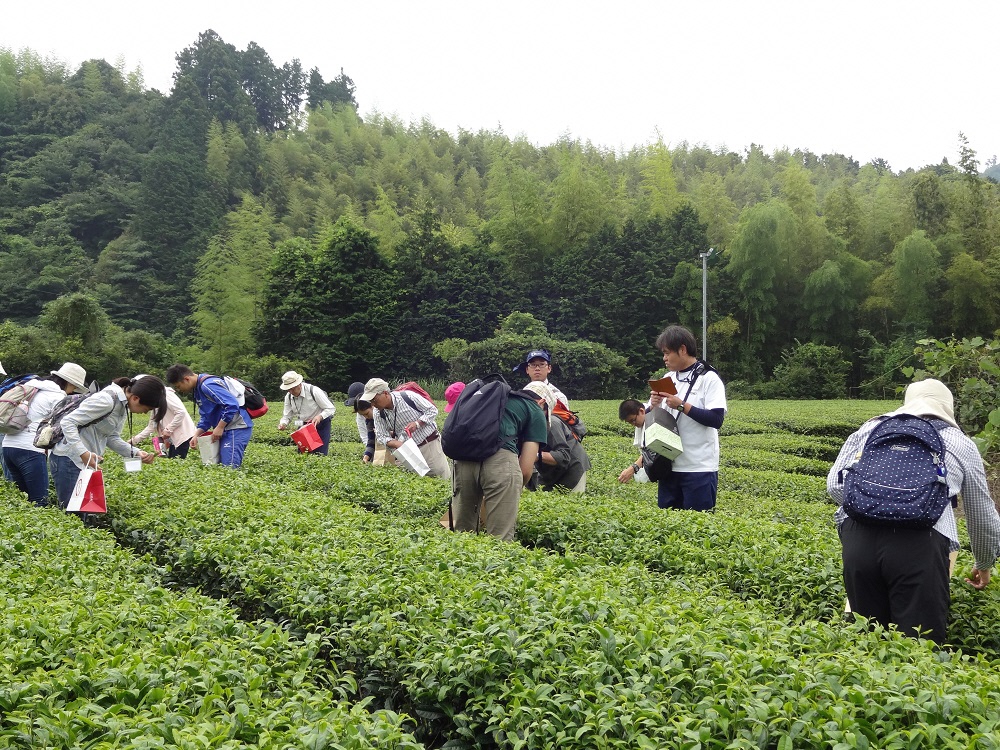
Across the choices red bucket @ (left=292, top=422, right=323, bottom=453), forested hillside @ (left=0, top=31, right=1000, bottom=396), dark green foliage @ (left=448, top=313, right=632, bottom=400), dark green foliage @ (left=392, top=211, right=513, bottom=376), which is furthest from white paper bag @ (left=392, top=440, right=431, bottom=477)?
dark green foliage @ (left=392, top=211, right=513, bottom=376)

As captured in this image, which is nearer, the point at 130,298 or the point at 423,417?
the point at 423,417

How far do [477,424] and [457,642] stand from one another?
2592 mm

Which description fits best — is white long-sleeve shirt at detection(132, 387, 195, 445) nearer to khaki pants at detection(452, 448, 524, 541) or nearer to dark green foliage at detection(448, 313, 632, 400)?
khaki pants at detection(452, 448, 524, 541)

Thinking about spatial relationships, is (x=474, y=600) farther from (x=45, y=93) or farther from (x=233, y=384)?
(x=45, y=93)

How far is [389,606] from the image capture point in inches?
157

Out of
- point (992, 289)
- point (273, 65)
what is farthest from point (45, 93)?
point (992, 289)

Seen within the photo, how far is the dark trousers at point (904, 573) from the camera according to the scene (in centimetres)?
360

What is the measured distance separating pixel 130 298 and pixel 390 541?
5057cm

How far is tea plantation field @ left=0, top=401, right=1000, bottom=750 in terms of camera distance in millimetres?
2619

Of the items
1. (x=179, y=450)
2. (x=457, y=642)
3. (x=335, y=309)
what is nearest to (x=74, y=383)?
(x=179, y=450)

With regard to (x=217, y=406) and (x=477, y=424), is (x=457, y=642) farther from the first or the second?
(x=217, y=406)

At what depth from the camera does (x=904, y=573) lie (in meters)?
3.62

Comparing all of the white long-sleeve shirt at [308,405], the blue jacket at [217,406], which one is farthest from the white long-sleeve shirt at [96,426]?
the white long-sleeve shirt at [308,405]

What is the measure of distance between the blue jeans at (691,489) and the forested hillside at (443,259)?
2947 cm
